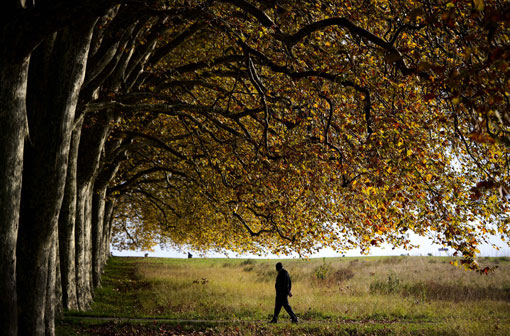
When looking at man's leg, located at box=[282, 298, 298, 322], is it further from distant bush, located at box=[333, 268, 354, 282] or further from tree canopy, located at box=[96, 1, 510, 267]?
distant bush, located at box=[333, 268, 354, 282]

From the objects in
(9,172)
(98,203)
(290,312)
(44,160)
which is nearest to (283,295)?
(290,312)

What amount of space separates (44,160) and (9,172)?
118 centimetres

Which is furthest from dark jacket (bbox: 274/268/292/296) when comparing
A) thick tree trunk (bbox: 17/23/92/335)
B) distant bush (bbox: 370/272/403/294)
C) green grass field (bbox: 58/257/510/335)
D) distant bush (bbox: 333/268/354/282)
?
distant bush (bbox: 333/268/354/282)

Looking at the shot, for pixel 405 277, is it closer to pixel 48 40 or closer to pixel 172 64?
pixel 172 64

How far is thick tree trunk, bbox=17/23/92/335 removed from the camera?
740 cm

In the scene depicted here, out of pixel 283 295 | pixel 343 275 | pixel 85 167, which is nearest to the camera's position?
pixel 85 167

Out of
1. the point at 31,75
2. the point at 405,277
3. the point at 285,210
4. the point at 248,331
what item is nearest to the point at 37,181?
the point at 31,75

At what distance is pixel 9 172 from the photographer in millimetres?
6492

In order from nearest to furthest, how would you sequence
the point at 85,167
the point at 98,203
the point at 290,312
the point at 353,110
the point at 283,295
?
the point at 353,110 < the point at 85,167 < the point at 290,312 < the point at 283,295 < the point at 98,203

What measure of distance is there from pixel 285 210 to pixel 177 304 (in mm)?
7445

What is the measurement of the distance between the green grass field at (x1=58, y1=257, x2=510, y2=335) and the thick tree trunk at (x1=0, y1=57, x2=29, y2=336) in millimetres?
4065

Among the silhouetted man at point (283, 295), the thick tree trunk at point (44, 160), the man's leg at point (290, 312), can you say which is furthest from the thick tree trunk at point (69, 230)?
the man's leg at point (290, 312)

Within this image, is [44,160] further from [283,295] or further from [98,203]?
[98,203]

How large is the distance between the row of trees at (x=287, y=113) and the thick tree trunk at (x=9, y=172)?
0.02 metres
